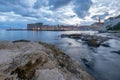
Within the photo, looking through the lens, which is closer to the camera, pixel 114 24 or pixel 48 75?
pixel 48 75

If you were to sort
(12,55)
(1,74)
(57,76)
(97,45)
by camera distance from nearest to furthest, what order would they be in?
(1,74) < (57,76) < (12,55) < (97,45)

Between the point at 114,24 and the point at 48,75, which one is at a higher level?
the point at 114,24

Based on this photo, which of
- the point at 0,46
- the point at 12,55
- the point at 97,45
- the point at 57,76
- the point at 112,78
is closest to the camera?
the point at 57,76

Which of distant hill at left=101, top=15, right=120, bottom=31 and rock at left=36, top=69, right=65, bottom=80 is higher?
distant hill at left=101, top=15, right=120, bottom=31

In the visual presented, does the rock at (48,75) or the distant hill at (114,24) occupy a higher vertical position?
the distant hill at (114,24)

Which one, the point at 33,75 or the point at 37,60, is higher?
the point at 37,60

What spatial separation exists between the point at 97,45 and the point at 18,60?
28.1 m

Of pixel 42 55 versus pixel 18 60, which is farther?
pixel 42 55

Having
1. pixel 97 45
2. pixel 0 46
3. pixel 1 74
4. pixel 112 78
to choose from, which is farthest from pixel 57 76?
pixel 97 45

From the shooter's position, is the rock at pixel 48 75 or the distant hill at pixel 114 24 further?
the distant hill at pixel 114 24

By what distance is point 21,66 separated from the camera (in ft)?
15.1

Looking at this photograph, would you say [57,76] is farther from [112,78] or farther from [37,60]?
[112,78]

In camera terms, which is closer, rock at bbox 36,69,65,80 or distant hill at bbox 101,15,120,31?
rock at bbox 36,69,65,80

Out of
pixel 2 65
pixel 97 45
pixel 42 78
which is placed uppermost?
pixel 2 65
